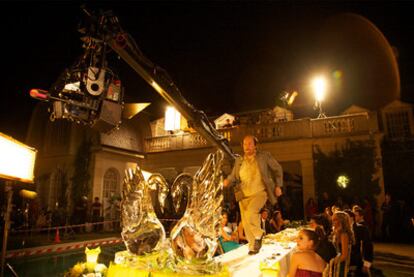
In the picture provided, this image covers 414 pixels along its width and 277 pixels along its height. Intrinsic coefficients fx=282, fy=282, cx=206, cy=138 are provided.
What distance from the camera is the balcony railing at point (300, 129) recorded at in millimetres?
12670

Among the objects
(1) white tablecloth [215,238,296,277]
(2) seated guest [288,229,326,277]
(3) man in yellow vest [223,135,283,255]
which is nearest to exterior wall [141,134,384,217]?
(1) white tablecloth [215,238,296,277]

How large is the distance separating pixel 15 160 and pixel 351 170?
12.7 metres

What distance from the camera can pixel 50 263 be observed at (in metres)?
8.50

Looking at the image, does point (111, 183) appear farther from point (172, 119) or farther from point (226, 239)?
point (226, 239)

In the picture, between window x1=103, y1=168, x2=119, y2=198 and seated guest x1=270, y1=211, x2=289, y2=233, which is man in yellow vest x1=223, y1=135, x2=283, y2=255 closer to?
seated guest x1=270, y1=211, x2=289, y2=233

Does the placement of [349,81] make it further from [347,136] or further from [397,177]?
[397,177]

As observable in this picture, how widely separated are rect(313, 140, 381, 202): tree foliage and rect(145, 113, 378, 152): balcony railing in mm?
699

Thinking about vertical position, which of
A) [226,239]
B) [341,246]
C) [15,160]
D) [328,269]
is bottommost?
[226,239]

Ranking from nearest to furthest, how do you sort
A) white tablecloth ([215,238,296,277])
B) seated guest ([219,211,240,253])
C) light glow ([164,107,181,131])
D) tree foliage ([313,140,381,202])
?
white tablecloth ([215,238,296,277]) < seated guest ([219,211,240,253]) < tree foliage ([313,140,381,202]) < light glow ([164,107,181,131])

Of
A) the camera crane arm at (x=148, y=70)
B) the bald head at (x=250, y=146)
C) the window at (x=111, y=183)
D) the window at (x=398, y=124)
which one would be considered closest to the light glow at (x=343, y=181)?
the window at (x=398, y=124)

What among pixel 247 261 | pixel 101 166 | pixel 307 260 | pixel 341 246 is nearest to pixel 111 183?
pixel 101 166

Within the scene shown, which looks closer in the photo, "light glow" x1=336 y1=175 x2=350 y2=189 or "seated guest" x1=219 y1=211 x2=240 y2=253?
"seated guest" x1=219 y1=211 x2=240 y2=253

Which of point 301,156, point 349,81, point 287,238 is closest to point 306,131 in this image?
point 301,156

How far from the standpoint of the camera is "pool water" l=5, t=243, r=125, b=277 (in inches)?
292
